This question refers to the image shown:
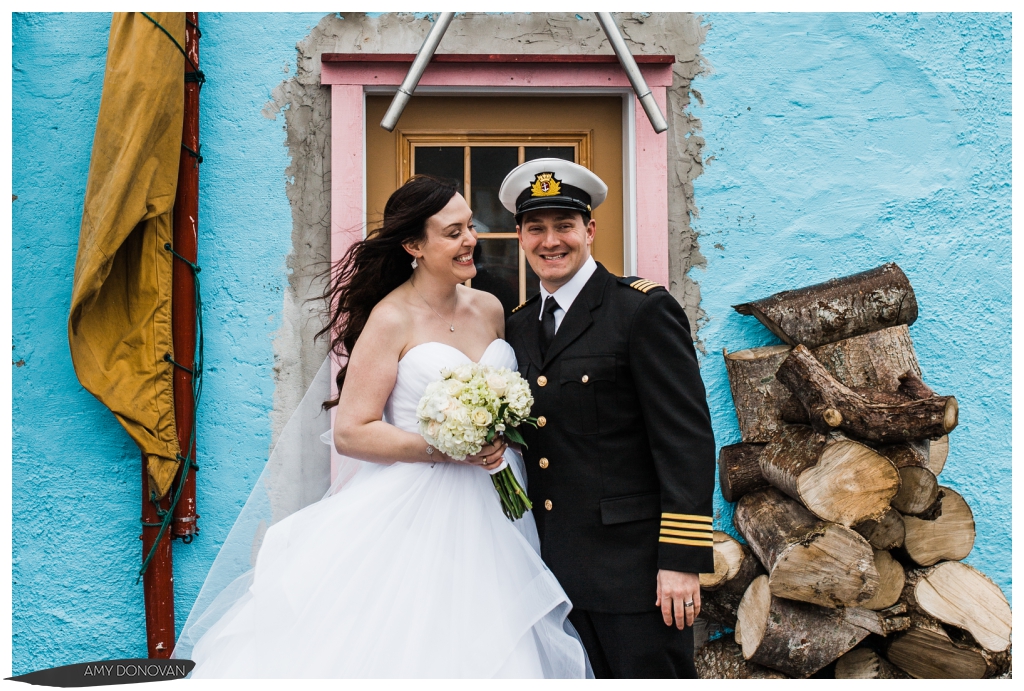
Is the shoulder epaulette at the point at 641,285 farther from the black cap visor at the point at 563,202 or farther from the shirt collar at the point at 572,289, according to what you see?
the black cap visor at the point at 563,202

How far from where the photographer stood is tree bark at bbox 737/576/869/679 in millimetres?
2971

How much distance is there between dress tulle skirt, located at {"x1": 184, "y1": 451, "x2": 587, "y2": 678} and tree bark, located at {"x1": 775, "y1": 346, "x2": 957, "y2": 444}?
1.40 meters

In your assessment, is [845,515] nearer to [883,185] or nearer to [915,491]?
[915,491]

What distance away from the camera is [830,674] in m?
3.14

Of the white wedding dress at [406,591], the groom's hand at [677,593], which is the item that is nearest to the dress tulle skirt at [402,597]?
the white wedding dress at [406,591]

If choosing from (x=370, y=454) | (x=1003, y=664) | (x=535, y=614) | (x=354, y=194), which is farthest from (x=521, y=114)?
(x=1003, y=664)

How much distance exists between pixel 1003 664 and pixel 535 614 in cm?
215

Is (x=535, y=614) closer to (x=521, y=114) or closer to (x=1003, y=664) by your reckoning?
(x=1003, y=664)

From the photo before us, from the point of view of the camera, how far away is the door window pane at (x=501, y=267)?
144 inches

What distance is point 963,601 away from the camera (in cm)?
305

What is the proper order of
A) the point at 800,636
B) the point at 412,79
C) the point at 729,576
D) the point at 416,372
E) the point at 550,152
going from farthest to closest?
the point at 550,152
the point at 729,576
the point at 412,79
the point at 800,636
the point at 416,372

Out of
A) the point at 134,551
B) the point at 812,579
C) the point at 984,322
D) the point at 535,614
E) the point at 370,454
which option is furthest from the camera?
the point at 984,322

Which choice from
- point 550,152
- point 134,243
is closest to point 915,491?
point 550,152

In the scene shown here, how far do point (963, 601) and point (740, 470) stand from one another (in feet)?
3.41
